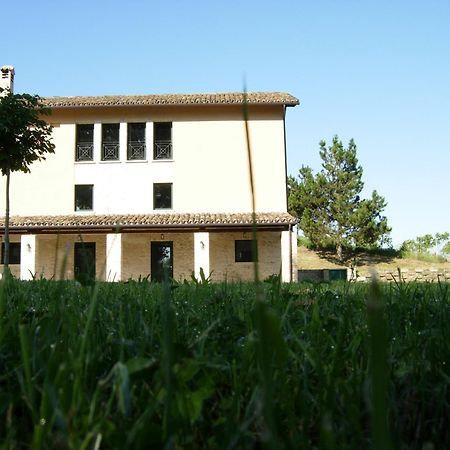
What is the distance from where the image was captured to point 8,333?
114 cm

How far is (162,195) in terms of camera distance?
21.6 metres

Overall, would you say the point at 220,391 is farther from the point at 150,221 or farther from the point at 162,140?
the point at 162,140

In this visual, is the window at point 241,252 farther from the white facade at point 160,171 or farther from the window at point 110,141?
the window at point 110,141

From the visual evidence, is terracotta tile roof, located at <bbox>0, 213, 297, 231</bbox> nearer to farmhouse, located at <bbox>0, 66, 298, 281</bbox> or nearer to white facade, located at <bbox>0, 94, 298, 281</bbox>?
farmhouse, located at <bbox>0, 66, 298, 281</bbox>

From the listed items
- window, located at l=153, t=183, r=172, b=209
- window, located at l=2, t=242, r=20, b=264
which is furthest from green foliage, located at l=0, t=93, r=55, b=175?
window, located at l=2, t=242, r=20, b=264

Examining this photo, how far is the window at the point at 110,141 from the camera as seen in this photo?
72.1 ft

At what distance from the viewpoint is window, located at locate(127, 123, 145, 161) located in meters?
22.0

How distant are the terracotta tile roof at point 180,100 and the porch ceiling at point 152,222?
4.45 meters

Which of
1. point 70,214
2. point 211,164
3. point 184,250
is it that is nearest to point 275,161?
point 211,164

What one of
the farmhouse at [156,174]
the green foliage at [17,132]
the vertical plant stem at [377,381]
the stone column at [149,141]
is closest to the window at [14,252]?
the farmhouse at [156,174]

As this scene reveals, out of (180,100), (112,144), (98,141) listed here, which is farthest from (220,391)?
(112,144)

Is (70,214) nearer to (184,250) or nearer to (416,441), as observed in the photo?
(184,250)

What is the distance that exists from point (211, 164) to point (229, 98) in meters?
2.76

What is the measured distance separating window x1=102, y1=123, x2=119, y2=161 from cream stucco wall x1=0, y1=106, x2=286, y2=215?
0.31 metres
